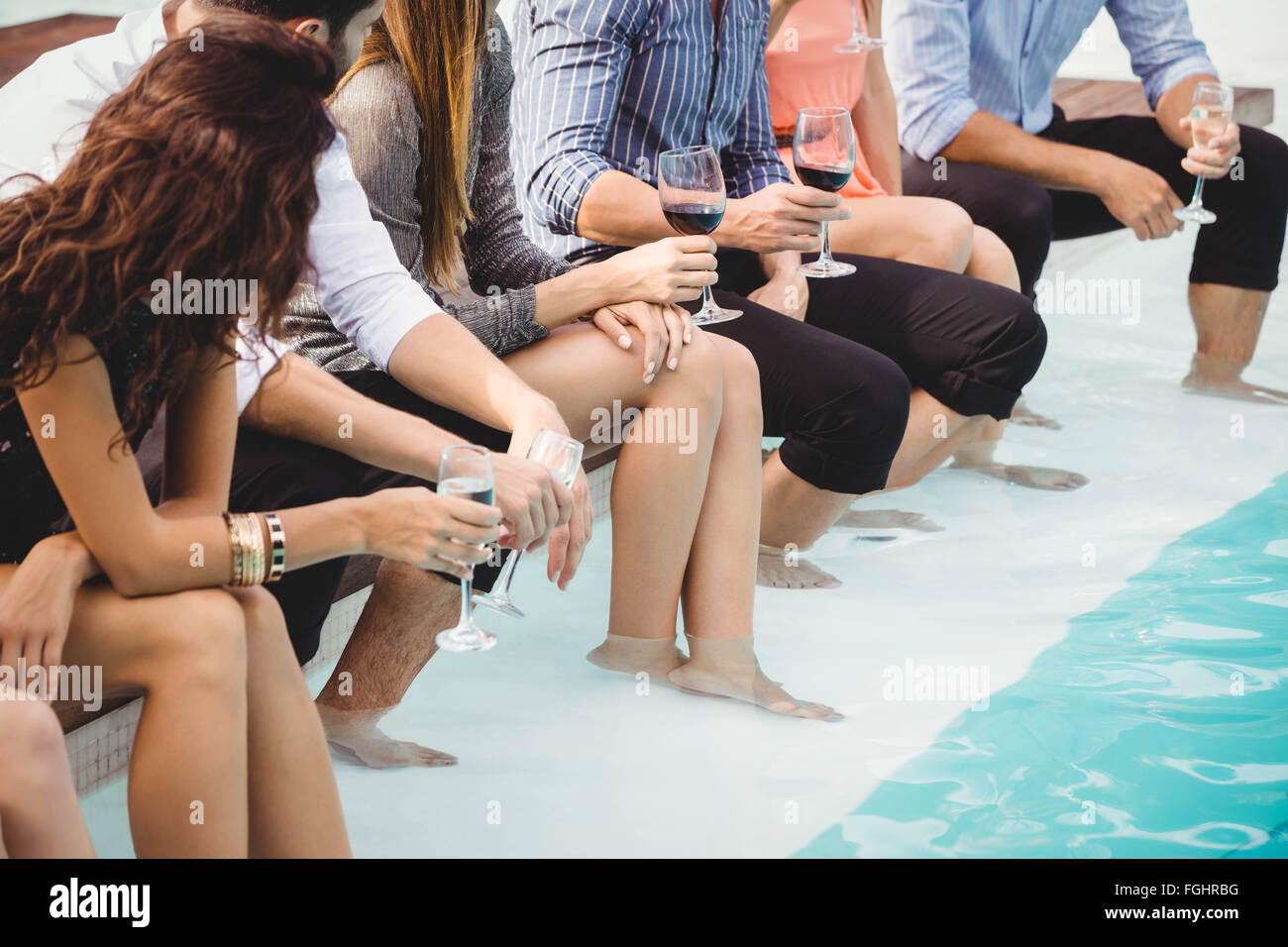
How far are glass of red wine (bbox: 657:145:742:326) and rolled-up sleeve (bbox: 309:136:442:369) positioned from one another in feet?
1.39

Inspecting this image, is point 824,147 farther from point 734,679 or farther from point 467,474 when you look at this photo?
point 467,474

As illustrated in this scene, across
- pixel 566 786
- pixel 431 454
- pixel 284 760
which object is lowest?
pixel 566 786

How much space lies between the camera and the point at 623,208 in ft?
7.99

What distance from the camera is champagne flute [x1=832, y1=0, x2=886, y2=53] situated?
3.02m

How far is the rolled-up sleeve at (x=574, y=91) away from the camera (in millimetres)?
2453

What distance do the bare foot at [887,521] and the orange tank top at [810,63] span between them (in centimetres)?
72

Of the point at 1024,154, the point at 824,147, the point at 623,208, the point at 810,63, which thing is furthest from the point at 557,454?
the point at 1024,154

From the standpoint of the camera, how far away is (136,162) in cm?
141

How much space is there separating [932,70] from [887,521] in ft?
3.69

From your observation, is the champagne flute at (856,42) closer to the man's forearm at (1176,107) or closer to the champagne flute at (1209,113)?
the champagne flute at (1209,113)

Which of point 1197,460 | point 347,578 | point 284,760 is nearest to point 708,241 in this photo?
point 347,578
